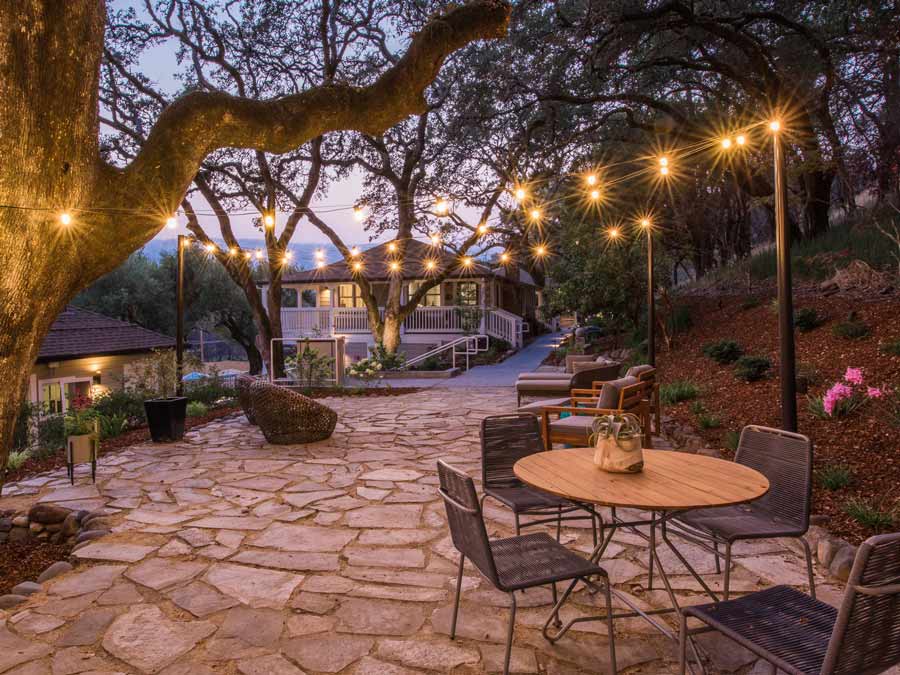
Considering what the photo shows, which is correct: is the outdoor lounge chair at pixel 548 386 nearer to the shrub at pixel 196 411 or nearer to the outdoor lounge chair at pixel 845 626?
the shrub at pixel 196 411

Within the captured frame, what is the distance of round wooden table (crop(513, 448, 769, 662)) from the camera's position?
2436 mm

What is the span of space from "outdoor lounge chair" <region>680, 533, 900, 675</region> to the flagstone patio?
0.67 metres

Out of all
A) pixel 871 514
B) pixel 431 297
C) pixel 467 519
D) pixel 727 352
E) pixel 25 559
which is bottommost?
pixel 25 559

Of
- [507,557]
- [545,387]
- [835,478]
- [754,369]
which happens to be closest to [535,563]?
[507,557]

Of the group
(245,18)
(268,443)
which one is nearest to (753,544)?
(268,443)

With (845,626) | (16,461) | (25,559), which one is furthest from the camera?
(16,461)

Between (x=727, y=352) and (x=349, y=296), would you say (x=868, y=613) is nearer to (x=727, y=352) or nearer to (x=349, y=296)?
(x=727, y=352)

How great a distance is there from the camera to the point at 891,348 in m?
6.53

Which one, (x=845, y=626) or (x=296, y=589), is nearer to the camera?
(x=845, y=626)

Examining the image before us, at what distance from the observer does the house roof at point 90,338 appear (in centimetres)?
1502

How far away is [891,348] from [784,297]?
3233 mm

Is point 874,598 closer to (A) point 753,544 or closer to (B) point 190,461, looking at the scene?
(A) point 753,544

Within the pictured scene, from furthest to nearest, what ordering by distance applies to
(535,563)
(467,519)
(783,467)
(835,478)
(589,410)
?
(589,410), (835,478), (783,467), (535,563), (467,519)

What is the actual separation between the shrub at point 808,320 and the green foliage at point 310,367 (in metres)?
9.01
